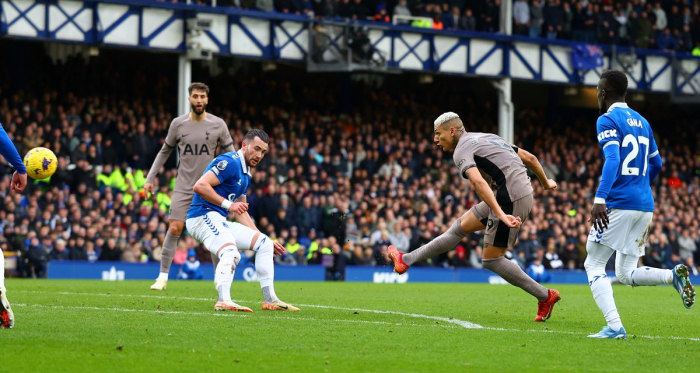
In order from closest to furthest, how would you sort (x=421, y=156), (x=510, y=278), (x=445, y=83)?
1. (x=510, y=278)
2. (x=421, y=156)
3. (x=445, y=83)

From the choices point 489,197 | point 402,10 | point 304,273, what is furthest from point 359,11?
point 489,197

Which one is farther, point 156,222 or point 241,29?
point 241,29

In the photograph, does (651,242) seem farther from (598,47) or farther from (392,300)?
(392,300)

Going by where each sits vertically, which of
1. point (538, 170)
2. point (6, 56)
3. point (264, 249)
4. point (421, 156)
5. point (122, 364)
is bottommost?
point (122, 364)

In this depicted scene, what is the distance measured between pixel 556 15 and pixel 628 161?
2679cm

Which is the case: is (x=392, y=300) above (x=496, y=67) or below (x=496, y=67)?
below

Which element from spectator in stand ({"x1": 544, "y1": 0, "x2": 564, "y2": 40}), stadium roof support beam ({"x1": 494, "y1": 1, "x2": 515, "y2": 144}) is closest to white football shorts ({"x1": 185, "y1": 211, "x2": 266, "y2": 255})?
stadium roof support beam ({"x1": 494, "y1": 1, "x2": 515, "y2": 144})

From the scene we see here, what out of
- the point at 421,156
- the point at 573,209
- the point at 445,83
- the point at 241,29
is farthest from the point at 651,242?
the point at 241,29

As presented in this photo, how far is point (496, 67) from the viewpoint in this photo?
33.5 metres

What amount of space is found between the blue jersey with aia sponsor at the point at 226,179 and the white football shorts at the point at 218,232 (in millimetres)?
88

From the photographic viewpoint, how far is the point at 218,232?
11320 mm

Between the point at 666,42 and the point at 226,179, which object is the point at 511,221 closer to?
the point at 226,179

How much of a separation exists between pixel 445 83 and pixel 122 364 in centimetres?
3021

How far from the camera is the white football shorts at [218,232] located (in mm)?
11297
